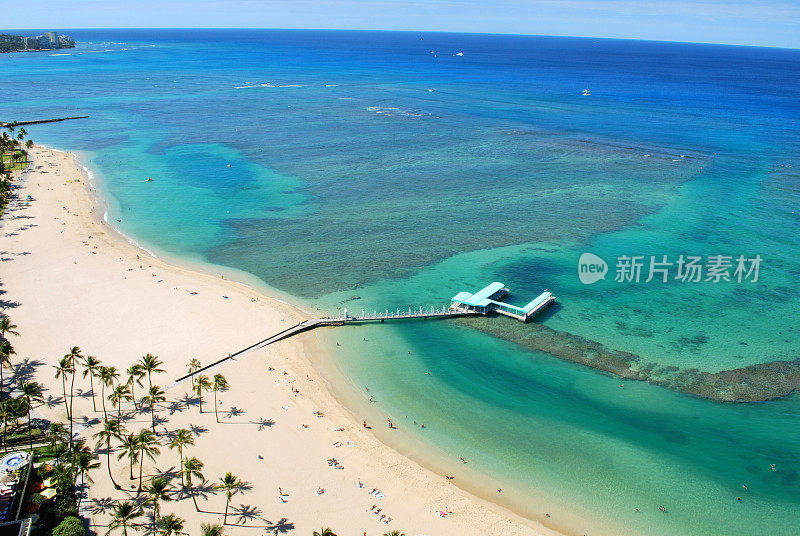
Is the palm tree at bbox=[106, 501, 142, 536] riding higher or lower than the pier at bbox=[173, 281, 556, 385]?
lower

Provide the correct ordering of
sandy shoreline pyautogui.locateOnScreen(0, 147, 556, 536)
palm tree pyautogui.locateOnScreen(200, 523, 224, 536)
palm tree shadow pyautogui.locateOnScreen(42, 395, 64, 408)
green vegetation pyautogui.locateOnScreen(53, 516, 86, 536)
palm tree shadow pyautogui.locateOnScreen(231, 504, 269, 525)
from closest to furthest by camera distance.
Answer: palm tree pyautogui.locateOnScreen(200, 523, 224, 536) < green vegetation pyautogui.locateOnScreen(53, 516, 86, 536) < palm tree shadow pyautogui.locateOnScreen(231, 504, 269, 525) < sandy shoreline pyautogui.locateOnScreen(0, 147, 556, 536) < palm tree shadow pyautogui.locateOnScreen(42, 395, 64, 408)

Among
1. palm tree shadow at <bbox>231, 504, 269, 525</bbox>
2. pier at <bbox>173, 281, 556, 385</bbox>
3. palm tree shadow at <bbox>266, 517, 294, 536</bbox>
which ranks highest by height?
pier at <bbox>173, 281, 556, 385</bbox>


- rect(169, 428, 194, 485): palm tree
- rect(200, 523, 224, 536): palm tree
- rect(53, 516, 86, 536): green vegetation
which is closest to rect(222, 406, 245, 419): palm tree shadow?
rect(169, 428, 194, 485): palm tree

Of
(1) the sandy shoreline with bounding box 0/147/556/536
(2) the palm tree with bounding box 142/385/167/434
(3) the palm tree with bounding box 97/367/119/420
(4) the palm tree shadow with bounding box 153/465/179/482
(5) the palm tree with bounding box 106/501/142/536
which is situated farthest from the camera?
(3) the palm tree with bounding box 97/367/119/420

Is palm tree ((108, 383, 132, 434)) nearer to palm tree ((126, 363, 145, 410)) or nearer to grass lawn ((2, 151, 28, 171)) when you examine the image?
palm tree ((126, 363, 145, 410))

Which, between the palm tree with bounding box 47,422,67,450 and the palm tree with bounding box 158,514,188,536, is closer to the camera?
the palm tree with bounding box 158,514,188,536
